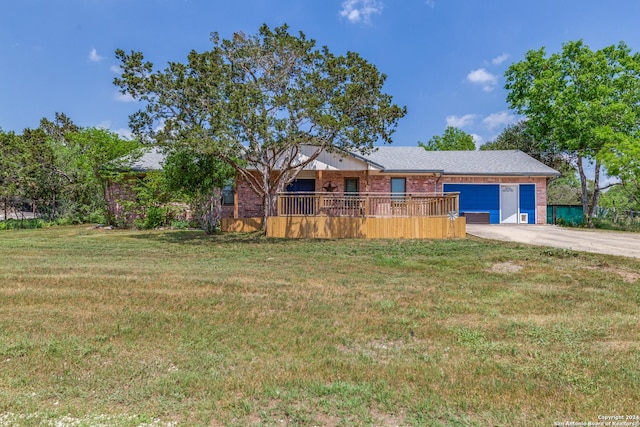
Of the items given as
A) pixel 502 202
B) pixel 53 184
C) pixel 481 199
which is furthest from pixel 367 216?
pixel 53 184

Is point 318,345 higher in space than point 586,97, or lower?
lower

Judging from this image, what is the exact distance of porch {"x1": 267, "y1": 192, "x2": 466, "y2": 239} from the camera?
40.3 feet

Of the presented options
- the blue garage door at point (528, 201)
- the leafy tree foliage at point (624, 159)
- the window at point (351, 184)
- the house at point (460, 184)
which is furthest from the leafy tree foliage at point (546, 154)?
the window at point (351, 184)

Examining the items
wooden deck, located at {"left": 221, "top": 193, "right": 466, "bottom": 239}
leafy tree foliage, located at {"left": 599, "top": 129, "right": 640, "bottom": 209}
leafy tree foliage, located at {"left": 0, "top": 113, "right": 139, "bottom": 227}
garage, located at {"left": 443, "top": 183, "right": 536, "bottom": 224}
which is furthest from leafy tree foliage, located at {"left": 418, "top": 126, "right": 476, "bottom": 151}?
leafy tree foliage, located at {"left": 0, "top": 113, "right": 139, "bottom": 227}

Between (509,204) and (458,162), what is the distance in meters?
3.16

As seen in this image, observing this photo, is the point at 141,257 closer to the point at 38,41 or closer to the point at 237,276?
the point at 237,276

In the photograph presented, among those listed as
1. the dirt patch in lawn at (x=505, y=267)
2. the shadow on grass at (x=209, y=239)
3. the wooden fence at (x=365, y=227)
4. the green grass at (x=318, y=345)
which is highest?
the wooden fence at (x=365, y=227)

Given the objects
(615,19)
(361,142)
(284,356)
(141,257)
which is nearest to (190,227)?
(141,257)

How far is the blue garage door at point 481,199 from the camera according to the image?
17.9 meters

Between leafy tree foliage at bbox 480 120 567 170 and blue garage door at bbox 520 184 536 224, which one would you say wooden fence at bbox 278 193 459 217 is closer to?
blue garage door at bbox 520 184 536 224

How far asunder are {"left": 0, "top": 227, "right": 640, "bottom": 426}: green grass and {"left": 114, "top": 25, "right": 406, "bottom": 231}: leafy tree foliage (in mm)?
5197

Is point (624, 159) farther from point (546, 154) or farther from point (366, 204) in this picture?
point (366, 204)

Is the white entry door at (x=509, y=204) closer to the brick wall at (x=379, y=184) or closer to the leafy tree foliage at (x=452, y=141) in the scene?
the brick wall at (x=379, y=184)

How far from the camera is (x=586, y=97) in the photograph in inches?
706
